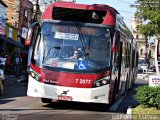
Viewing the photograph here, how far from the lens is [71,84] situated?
46.7ft

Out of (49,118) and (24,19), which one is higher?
(24,19)

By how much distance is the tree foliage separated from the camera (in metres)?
16.8

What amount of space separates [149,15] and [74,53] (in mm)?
3942

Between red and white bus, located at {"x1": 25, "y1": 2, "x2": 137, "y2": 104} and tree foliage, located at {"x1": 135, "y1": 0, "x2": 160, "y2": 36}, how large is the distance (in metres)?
2.07

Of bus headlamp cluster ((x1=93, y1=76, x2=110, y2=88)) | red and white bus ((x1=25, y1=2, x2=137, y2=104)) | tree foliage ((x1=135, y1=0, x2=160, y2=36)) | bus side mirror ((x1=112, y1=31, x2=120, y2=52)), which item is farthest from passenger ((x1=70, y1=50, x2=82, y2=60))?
tree foliage ((x1=135, y1=0, x2=160, y2=36))

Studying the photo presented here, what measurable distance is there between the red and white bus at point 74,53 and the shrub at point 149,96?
1.04 m

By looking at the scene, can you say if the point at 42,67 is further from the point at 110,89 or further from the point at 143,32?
the point at 143,32

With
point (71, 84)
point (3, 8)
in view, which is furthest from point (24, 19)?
point (71, 84)

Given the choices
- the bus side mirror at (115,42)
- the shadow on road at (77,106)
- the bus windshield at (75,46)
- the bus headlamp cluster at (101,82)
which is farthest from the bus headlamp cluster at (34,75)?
the bus side mirror at (115,42)

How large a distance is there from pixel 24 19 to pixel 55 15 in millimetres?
33991

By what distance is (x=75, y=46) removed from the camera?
577 inches

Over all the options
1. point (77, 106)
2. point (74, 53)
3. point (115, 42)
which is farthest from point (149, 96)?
point (77, 106)

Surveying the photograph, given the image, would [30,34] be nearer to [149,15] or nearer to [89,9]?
[89,9]

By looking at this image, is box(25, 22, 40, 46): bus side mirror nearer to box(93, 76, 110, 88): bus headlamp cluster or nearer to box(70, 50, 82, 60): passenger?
box(70, 50, 82, 60): passenger
